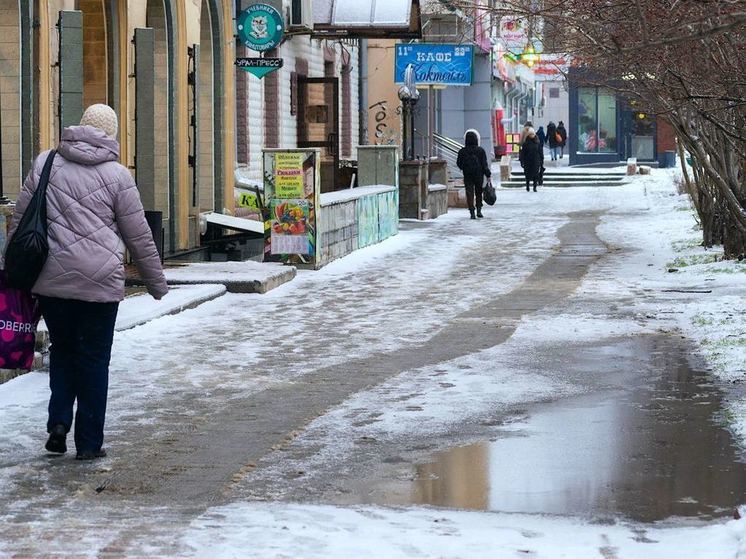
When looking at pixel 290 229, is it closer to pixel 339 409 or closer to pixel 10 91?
pixel 10 91

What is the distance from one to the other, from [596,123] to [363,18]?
2562 cm

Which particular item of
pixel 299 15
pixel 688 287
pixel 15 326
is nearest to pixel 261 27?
pixel 299 15

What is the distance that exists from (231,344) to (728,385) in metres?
4.00

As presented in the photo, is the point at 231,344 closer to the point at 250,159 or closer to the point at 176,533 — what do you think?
the point at 176,533

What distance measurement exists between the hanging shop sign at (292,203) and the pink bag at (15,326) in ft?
35.1

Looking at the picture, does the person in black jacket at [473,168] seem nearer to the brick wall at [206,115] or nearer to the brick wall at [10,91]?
the brick wall at [206,115]

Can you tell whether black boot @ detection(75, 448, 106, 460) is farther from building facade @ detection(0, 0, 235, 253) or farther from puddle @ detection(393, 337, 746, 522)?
building facade @ detection(0, 0, 235, 253)

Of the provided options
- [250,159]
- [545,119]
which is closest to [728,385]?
[250,159]

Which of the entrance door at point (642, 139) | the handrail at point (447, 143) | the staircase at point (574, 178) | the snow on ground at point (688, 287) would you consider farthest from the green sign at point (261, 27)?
the entrance door at point (642, 139)

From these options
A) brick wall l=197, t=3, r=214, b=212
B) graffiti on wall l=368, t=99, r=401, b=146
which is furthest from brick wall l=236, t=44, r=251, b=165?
graffiti on wall l=368, t=99, r=401, b=146

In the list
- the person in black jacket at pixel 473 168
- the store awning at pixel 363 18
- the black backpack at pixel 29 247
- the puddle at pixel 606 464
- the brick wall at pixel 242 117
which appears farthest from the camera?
the person in black jacket at pixel 473 168

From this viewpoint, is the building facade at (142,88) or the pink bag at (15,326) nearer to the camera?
the pink bag at (15,326)

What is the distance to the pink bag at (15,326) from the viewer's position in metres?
7.56

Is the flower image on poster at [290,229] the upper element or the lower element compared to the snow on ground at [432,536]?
upper
